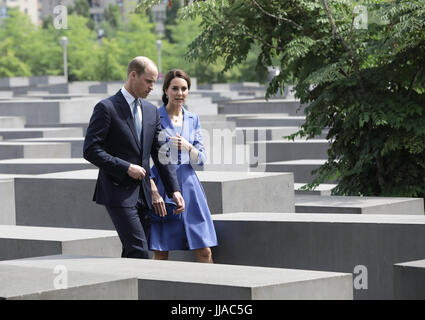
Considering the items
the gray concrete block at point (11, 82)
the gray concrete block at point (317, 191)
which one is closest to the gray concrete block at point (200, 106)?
the gray concrete block at point (317, 191)

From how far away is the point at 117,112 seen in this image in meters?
6.20

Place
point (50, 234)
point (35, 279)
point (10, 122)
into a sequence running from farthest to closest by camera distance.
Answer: point (10, 122), point (50, 234), point (35, 279)

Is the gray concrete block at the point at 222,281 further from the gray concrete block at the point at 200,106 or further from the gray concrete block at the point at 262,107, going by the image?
the gray concrete block at the point at 200,106

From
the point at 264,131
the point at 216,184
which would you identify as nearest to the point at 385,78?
the point at 216,184

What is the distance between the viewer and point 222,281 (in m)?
5.05

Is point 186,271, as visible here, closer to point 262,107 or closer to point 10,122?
point 10,122

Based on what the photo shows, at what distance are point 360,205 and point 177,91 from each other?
3060mm

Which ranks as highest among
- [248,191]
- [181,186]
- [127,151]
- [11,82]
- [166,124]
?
[11,82]

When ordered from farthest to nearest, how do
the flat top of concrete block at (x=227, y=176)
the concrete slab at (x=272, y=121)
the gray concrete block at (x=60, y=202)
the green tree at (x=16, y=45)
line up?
the green tree at (x=16, y=45)
the concrete slab at (x=272, y=121)
the gray concrete block at (x=60, y=202)
the flat top of concrete block at (x=227, y=176)

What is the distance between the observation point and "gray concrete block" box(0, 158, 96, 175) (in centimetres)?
1270

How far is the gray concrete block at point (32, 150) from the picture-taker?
54.4 ft

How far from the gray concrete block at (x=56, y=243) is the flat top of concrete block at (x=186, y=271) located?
110 cm

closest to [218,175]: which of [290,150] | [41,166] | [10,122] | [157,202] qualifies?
[157,202]

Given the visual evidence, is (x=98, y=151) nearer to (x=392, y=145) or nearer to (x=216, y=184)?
(x=216, y=184)
